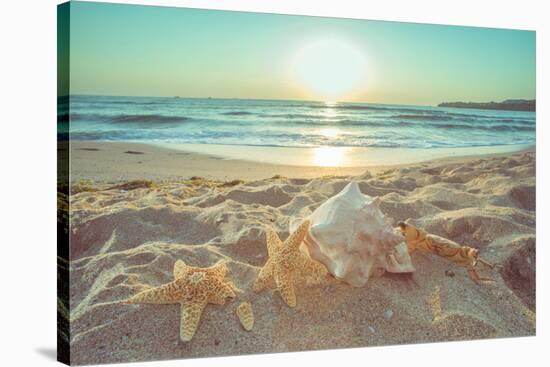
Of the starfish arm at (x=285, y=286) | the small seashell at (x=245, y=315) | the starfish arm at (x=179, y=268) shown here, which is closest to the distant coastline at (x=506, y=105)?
the starfish arm at (x=285, y=286)

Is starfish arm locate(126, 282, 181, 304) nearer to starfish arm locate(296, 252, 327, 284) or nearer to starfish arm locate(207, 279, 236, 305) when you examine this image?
starfish arm locate(207, 279, 236, 305)

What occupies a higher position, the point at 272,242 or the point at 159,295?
the point at 272,242

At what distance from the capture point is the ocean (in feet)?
16.8

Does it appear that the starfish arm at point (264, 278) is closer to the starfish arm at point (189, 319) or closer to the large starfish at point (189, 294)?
the large starfish at point (189, 294)

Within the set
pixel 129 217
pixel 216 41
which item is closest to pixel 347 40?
pixel 216 41

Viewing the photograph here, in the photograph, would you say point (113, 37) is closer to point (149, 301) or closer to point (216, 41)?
point (216, 41)

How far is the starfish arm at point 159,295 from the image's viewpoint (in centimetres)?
501

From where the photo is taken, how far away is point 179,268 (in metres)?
5.20

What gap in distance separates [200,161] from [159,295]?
937 mm

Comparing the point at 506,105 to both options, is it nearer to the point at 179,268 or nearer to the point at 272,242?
the point at 272,242

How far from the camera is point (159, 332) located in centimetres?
501

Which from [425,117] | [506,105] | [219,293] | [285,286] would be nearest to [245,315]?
[219,293]

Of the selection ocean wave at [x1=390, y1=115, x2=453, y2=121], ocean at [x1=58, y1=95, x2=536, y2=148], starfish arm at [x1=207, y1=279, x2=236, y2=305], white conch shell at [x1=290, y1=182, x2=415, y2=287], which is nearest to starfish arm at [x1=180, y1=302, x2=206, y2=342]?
starfish arm at [x1=207, y1=279, x2=236, y2=305]

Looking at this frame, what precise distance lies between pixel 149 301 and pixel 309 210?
1299mm
